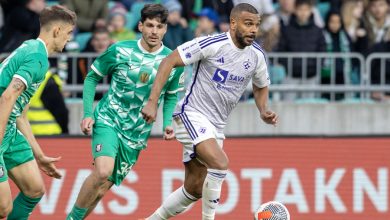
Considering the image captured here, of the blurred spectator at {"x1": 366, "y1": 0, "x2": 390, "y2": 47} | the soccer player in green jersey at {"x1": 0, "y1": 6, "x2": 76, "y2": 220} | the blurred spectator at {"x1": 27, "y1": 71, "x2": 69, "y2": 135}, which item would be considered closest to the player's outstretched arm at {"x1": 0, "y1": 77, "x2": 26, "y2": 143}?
the soccer player in green jersey at {"x1": 0, "y1": 6, "x2": 76, "y2": 220}

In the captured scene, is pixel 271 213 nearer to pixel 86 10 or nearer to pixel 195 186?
pixel 195 186

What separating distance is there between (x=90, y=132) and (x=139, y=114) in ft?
1.72

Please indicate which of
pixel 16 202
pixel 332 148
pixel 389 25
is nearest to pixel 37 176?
pixel 16 202

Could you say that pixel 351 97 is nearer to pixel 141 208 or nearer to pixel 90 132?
pixel 141 208

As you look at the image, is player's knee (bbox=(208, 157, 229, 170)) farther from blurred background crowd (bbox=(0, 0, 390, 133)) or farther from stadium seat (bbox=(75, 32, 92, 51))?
stadium seat (bbox=(75, 32, 92, 51))

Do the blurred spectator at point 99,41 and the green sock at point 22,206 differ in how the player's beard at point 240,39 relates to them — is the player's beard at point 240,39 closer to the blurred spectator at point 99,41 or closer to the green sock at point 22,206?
the green sock at point 22,206

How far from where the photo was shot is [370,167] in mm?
14961

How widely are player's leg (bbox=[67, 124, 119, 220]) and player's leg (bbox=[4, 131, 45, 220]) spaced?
687 millimetres

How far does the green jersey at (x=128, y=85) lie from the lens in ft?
41.9

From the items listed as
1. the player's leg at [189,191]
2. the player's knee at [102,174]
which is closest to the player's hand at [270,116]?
the player's leg at [189,191]

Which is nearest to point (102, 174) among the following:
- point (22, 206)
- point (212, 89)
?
point (22, 206)

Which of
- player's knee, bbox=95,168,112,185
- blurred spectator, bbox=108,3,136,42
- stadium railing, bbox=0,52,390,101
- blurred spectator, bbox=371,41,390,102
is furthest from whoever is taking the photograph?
blurred spectator, bbox=108,3,136,42

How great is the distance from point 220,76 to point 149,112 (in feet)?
2.87

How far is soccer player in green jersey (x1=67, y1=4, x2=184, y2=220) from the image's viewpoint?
41.6ft
